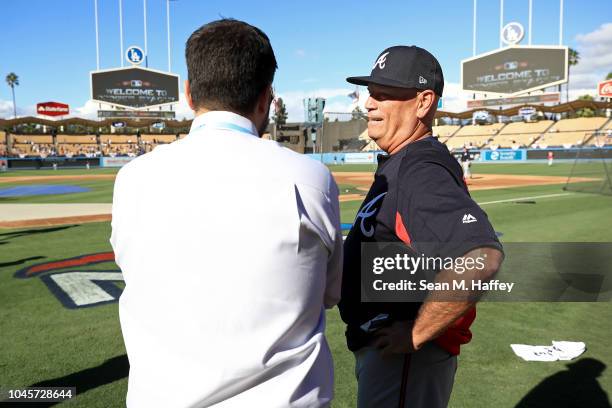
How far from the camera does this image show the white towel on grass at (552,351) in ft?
14.2

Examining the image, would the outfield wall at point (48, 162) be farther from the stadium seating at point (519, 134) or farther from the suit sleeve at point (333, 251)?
the suit sleeve at point (333, 251)

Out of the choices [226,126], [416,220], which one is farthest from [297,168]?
[416,220]

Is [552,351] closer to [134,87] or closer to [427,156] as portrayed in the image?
[427,156]

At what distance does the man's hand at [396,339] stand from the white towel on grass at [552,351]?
10.1 ft

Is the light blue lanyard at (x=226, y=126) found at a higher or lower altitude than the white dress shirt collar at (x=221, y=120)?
lower

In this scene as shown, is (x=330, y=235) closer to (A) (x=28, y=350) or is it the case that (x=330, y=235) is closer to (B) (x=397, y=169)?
(B) (x=397, y=169)

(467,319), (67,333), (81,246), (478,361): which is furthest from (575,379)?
(81,246)

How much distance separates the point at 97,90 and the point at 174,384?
260 ft

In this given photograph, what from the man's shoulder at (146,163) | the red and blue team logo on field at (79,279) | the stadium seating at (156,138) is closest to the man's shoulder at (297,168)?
the man's shoulder at (146,163)

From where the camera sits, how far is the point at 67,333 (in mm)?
4941

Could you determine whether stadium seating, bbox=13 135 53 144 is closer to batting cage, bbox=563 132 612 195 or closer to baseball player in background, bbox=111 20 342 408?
batting cage, bbox=563 132 612 195

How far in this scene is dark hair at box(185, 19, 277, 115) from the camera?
1443 mm

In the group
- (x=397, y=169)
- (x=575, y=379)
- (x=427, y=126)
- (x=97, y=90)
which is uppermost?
(x=97, y=90)

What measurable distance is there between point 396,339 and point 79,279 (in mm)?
6426
